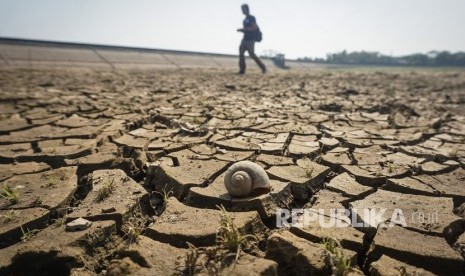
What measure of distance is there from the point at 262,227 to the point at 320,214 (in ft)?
1.07

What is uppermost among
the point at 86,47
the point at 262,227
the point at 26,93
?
the point at 86,47

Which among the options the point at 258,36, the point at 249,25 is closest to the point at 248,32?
the point at 249,25

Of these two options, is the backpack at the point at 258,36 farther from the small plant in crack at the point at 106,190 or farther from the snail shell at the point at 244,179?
the snail shell at the point at 244,179

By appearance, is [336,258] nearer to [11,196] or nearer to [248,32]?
[11,196]

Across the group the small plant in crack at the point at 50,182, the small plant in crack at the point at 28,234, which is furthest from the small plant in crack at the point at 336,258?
the small plant in crack at the point at 50,182

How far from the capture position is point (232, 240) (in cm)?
135

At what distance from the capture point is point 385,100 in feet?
18.5

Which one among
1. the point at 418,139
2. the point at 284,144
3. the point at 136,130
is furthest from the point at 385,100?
the point at 136,130

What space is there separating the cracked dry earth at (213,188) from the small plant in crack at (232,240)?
26 millimetres

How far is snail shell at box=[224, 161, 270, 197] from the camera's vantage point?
1712 millimetres

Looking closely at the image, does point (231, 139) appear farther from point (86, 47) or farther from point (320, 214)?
point (86, 47)

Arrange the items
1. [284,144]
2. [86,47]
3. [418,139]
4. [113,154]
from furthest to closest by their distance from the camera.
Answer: [86,47], [418,139], [284,144], [113,154]

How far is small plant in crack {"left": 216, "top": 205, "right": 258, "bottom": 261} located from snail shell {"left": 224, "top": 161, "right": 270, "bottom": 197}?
0.27m

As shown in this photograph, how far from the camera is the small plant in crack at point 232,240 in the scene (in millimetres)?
1347
